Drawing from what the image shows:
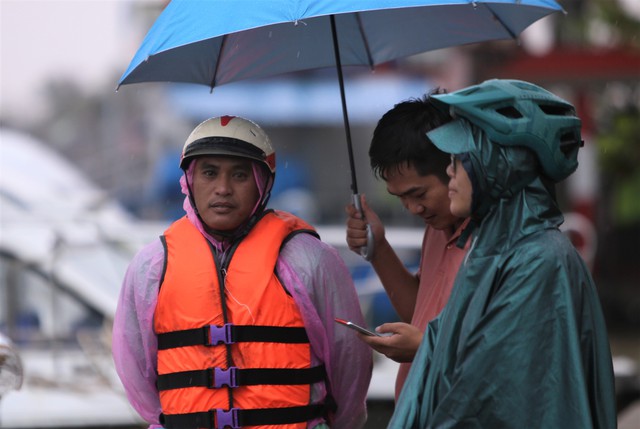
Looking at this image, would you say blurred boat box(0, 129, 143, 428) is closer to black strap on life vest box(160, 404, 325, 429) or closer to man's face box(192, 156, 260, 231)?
black strap on life vest box(160, 404, 325, 429)

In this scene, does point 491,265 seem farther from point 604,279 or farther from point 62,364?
point 604,279

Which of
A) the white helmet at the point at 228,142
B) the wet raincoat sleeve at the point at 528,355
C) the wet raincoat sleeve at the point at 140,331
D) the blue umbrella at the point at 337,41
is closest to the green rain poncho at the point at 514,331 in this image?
the wet raincoat sleeve at the point at 528,355

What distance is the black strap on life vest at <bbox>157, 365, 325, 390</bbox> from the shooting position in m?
2.91

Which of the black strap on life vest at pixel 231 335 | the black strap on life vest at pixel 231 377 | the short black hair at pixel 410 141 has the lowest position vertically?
the black strap on life vest at pixel 231 377

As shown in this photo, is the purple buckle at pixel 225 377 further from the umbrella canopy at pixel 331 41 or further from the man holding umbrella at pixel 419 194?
the umbrella canopy at pixel 331 41

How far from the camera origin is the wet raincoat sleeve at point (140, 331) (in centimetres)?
300

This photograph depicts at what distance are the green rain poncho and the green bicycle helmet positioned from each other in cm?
3

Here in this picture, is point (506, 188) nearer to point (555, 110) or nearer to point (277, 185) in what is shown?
point (555, 110)

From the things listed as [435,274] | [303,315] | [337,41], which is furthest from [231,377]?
[337,41]

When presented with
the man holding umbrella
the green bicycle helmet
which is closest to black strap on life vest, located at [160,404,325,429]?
the man holding umbrella

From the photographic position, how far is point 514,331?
230 cm

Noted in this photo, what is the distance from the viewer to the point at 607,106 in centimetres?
1513

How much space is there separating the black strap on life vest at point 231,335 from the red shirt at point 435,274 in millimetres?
363

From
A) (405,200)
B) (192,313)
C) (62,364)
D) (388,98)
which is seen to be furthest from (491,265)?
(388,98)
